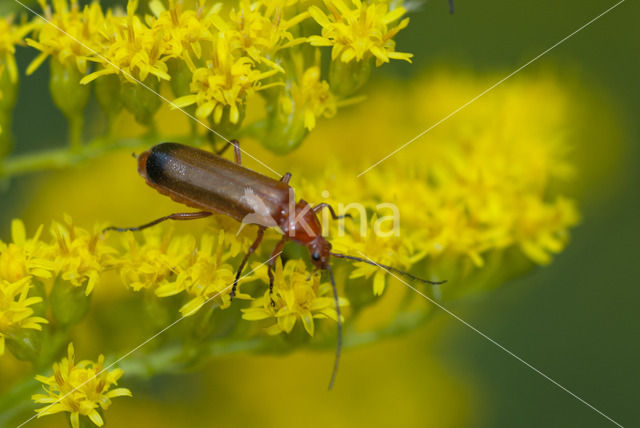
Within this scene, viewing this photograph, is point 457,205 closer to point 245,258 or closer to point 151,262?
point 245,258

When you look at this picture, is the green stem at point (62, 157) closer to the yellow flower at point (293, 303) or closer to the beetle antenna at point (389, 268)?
the yellow flower at point (293, 303)

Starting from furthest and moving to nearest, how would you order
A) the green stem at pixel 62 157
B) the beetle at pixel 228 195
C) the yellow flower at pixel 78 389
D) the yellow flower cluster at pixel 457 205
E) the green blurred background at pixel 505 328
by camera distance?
the green blurred background at pixel 505 328
the yellow flower cluster at pixel 457 205
the beetle at pixel 228 195
the green stem at pixel 62 157
the yellow flower at pixel 78 389

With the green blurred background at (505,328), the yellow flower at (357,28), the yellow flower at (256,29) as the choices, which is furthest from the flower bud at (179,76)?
the green blurred background at (505,328)

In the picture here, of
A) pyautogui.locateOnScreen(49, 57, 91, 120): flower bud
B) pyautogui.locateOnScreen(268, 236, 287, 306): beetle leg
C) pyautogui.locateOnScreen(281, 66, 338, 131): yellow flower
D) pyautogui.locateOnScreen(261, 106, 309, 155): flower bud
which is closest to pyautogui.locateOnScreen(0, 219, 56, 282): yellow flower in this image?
pyautogui.locateOnScreen(49, 57, 91, 120): flower bud

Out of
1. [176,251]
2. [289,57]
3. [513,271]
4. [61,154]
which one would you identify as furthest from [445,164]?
[61,154]

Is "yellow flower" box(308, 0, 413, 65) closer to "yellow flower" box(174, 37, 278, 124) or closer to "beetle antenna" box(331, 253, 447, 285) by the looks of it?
"yellow flower" box(174, 37, 278, 124)

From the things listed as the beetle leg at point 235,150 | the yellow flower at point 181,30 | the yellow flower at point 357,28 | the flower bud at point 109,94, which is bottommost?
the beetle leg at point 235,150
